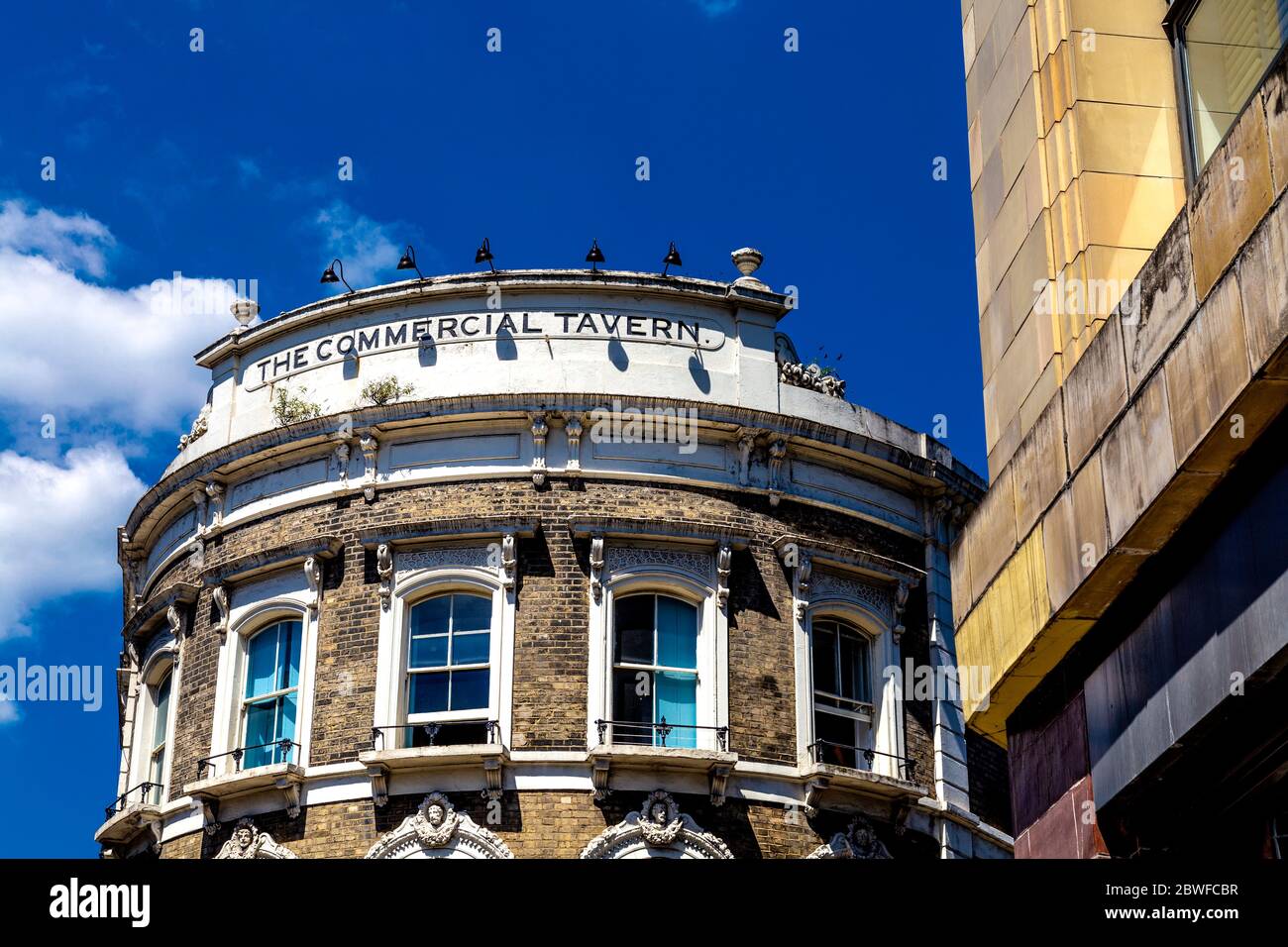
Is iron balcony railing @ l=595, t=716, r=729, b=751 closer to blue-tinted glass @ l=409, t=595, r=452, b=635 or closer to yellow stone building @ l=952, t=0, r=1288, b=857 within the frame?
blue-tinted glass @ l=409, t=595, r=452, b=635

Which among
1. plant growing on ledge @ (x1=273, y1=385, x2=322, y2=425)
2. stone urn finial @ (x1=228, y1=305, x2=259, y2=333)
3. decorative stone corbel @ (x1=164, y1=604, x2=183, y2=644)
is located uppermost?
stone urn finial @ (x1=228, y1=305, x2=259, y2=333)

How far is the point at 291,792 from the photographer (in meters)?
28.3

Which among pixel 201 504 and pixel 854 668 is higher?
pixel 201 504

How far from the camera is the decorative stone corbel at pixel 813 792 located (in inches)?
1113

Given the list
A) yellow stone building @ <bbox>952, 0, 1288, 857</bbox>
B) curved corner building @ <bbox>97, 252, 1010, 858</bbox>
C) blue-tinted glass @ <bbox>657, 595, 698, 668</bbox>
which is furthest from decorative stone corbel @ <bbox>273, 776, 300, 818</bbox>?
yellow stone building @ <bbox>952, 0, 1288, 857</bbox>

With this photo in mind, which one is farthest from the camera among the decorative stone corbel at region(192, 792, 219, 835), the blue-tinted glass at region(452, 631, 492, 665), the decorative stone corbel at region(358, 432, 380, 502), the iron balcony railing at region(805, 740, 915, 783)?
the decorative stone corbel at region(358, 432, 380, 502)

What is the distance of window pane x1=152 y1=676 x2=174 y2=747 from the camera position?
3159 cm

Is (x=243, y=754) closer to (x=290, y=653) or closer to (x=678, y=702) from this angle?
(x=290, y=653)

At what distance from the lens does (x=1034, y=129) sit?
51.8 ft

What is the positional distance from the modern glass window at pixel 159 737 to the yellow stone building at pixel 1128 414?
56.9ft

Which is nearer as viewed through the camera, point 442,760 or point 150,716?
point 442,760

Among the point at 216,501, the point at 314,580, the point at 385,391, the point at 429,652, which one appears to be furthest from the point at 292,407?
the point at 429,652

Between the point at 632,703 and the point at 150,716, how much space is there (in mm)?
7921

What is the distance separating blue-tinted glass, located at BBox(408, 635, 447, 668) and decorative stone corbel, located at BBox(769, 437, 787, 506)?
508cm
